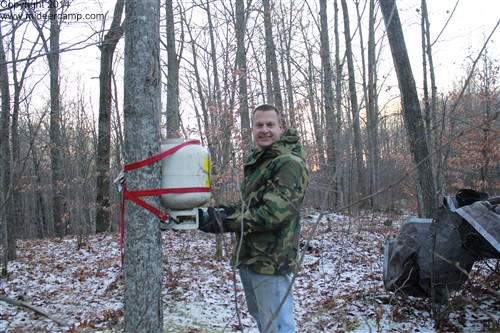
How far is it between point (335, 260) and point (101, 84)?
893cm

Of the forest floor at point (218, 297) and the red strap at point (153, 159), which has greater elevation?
the red strap at point (153, 159)

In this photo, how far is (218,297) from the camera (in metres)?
5.60

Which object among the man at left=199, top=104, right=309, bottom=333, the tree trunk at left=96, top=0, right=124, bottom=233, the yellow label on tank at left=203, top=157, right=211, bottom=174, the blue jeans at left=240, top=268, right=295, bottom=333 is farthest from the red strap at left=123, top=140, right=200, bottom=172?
the tree trunk at left=96, top=0, right=124, bottom=233

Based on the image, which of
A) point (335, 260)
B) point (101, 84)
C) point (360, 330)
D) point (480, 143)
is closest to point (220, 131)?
point (335, 260)

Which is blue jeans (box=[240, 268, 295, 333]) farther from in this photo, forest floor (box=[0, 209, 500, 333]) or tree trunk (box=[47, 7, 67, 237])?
tree trunk (box=[47, 7, 67, 237])

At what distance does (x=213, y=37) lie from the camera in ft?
32.8

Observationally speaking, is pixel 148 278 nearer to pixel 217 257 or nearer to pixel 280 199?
pixel 280 199

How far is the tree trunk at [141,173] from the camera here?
2.40 m

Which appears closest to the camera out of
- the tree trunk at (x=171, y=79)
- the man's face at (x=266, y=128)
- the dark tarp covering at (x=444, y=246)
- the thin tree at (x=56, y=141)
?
the man's face at (x=266, y=128)

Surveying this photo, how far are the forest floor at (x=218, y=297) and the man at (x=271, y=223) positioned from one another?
24cm

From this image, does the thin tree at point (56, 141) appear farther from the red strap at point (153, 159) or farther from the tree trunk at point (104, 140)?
the red strap at point (153, 159)

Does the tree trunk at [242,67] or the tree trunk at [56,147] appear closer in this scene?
the tree trunk at [242,67]

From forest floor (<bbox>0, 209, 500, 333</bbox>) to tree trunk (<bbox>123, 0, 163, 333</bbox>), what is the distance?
582 mm

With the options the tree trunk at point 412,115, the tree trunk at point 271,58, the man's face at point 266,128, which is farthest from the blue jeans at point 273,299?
the tree trunk at point 271,58
